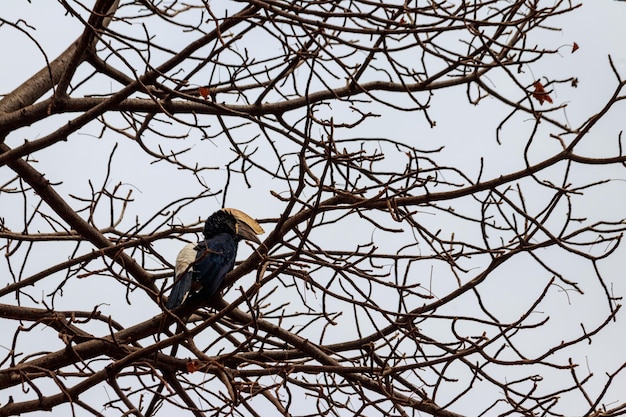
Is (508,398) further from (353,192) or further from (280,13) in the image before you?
(280,13)

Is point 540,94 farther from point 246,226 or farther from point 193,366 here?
point 193,366

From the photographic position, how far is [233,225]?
4992 millimetres

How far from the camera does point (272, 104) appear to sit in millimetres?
4746

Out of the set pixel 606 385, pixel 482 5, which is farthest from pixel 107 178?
pixel 606 385

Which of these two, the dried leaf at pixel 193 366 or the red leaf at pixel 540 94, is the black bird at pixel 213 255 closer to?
the dried leaf at pixel 193 366

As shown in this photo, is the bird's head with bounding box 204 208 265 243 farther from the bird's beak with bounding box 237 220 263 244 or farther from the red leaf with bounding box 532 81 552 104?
the red leaf with bounding box 532 81 552 104

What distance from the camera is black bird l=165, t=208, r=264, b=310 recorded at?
14.7ft

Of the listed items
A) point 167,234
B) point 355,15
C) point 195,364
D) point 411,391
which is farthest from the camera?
point 167,234

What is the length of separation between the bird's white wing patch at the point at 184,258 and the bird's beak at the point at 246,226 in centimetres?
28

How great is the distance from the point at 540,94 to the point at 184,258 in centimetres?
208

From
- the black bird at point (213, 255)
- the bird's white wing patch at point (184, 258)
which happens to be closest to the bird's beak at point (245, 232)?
the black bird at point (213, 255)

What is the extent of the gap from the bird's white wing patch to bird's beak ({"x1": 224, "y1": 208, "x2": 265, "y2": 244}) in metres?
0.28

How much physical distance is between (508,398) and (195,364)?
4.96 feet

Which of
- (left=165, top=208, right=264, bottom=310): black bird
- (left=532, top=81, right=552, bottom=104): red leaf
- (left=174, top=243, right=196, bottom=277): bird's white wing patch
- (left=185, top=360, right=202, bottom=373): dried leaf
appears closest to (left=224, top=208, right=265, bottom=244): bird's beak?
(left=165, top=208, right=264, bottom=310): black bird
